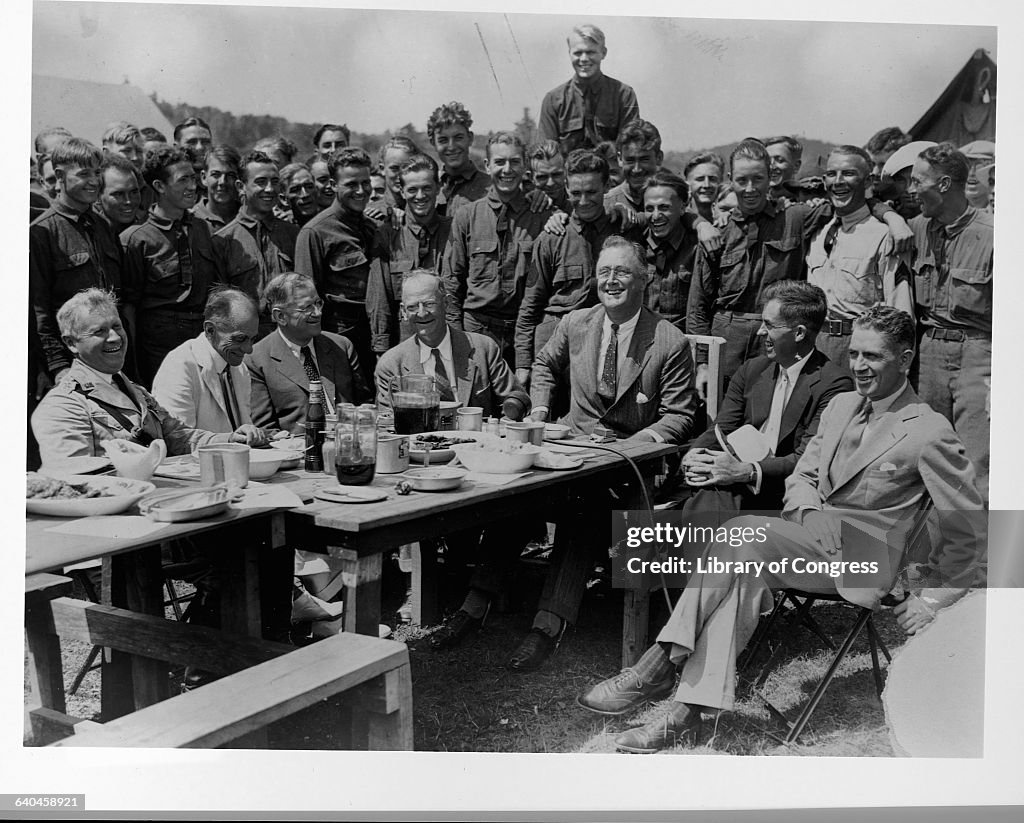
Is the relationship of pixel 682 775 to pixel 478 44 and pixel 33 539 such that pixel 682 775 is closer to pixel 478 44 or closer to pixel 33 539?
pixel 33 539

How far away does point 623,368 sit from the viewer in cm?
377

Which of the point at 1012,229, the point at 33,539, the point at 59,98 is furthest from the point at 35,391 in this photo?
the point at 1012,229

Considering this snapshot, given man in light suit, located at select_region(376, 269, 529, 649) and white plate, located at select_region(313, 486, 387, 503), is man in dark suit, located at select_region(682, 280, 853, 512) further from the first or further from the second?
white plate, located at select_region(313, 486, 387, 503)

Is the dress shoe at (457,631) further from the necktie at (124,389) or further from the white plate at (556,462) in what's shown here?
the necktie at (124,389)

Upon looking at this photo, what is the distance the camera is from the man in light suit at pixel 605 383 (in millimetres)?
3684

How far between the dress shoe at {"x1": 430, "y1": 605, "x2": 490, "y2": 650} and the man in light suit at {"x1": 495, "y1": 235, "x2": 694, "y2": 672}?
17cm

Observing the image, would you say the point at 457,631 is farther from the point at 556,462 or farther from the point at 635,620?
the point at 556,462

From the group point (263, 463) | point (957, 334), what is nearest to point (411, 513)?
point (263, 463)

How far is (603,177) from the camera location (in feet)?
12.1

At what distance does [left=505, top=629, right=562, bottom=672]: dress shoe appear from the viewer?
3.63 m

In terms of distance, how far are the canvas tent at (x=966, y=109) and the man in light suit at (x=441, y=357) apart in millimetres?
1582

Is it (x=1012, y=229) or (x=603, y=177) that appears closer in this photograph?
(x=1012, y=229)

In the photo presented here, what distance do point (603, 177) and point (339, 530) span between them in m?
1.57

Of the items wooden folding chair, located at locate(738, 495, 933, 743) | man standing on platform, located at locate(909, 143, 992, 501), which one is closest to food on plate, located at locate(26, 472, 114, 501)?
wooden folding chair, located at locate(738, 495, 933, 743)
